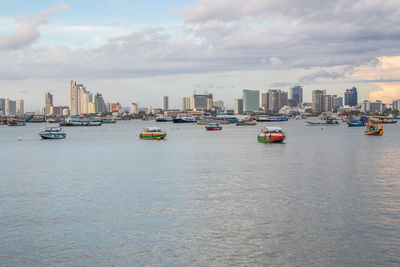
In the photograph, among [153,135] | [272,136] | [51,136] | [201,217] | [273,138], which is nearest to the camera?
[201,217]

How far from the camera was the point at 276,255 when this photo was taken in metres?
18.9

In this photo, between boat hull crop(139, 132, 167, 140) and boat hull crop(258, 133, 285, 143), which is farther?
boat hull crop(139, 132, 167, 140)

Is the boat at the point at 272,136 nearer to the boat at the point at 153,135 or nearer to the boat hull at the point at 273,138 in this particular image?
the boat hull at the point at 273,138

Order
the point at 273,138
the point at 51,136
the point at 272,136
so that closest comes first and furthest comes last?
1. the point at 273,138
2. the point at 272,136
3. the point at 51,136

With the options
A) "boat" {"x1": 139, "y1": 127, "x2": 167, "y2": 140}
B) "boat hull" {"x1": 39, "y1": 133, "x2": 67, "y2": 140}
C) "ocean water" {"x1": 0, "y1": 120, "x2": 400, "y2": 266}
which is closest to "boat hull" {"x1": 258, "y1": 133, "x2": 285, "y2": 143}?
"boat" {"x1": 139, "y1": 127, "x2": 167, "y2": 140}

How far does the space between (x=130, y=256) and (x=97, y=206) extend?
10.3 meters

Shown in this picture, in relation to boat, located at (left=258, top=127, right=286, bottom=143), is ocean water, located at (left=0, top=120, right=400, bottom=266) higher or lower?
lower

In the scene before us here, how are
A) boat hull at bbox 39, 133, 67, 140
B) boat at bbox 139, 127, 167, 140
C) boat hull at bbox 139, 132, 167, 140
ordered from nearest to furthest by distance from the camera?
boat hull at bbox 139, 132, 167, 140 → boat at bbox 139, 127, 167, 140 → boat hull at bbox 39, 133, 67, 140

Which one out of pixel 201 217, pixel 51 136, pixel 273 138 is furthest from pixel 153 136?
pixel 201 217

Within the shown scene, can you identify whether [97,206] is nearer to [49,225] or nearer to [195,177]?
[49,225]

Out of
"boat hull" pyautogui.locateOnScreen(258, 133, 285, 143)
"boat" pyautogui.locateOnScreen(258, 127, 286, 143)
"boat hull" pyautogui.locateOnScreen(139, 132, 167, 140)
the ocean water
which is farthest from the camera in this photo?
"boat hull" pyautogui.locateOnScreen(139, 132, 167, 140)

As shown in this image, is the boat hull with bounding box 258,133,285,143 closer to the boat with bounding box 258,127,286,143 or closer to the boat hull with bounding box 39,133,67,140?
the boat with bounding box 258,127,286,143

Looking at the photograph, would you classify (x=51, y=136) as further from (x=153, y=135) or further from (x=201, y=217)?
(x=201, y=217)

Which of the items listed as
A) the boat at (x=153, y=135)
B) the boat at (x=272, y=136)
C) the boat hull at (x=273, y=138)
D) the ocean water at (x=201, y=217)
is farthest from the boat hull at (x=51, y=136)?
the ocean water at (x=201, y=217)
